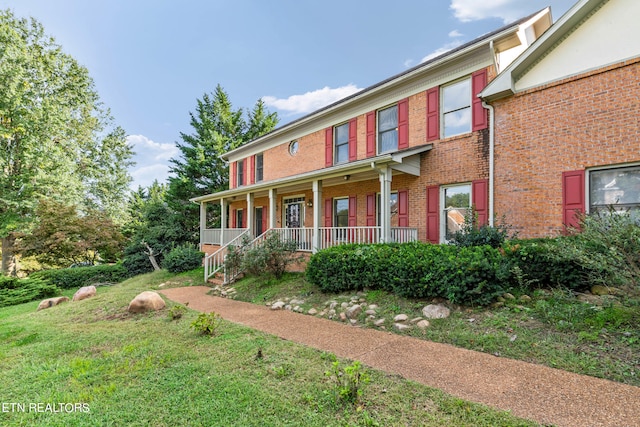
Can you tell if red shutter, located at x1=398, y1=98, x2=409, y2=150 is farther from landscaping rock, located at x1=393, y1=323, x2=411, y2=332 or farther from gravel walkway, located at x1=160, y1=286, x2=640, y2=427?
gravel walkway, located at x1=160, y1=286, x2=640, y2=427

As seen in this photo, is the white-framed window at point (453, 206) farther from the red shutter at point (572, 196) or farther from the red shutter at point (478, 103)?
the red shutter at point (572, 196)

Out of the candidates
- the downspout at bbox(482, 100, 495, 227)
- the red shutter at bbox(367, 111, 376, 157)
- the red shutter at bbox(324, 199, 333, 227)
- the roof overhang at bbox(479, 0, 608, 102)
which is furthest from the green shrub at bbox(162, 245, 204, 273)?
the roof overhang at bbox(479, 0, 608, 102)

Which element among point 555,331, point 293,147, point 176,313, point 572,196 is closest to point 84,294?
point 176,313

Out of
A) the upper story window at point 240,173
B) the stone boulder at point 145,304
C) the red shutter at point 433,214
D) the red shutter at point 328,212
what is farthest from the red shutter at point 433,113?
the upper story window at point 240,173

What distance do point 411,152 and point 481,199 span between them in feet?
7.35

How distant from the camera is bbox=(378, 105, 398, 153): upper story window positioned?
10241 millimetres

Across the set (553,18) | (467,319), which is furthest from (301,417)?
(553,18)

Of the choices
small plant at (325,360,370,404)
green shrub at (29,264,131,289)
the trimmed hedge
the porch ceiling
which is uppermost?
the porch ceiling

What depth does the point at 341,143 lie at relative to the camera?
1206 cm

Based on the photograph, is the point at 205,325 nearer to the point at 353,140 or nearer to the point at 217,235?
the point at 353,140

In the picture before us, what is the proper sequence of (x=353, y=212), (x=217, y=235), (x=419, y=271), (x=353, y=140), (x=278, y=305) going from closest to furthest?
1. (x=419, y=271)
2. (x=278, y=305)
3. (x=353, y=212)
4. (x=353, y=140)
5. (x=217, y=235)

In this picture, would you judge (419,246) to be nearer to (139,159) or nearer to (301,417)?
(301,417)

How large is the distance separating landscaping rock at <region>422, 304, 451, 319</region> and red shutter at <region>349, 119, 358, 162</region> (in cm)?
704

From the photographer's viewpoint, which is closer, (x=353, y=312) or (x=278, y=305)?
(x=353, y=312)
